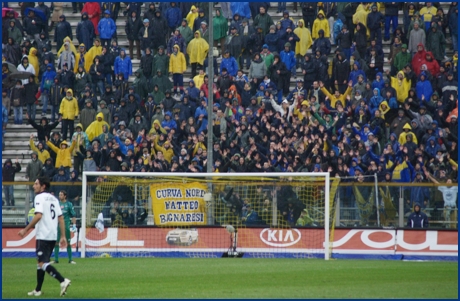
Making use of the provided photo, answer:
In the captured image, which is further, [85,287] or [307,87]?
[307,87]

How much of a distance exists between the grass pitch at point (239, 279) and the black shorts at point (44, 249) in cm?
59

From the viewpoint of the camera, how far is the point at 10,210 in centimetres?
2572

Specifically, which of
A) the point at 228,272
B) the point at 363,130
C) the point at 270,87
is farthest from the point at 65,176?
the point at 228,272

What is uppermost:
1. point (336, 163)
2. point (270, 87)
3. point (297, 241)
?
point (270, 87)

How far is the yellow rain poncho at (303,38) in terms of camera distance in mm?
31766

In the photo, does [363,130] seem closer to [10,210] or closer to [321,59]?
[321,59]

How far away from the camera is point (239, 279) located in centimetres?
1705

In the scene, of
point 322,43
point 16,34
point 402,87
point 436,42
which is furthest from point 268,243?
point 16,34

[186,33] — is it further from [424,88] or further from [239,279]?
[239,279]

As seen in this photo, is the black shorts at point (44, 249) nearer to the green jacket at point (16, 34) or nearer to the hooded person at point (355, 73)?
the hooded person at point (355, 73)

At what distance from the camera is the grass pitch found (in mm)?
14578

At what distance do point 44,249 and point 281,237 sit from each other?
425 inches

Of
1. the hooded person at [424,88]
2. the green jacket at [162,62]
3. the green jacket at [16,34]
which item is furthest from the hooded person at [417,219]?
the green jacket at [16,34]

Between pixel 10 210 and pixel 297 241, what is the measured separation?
26.2ft
